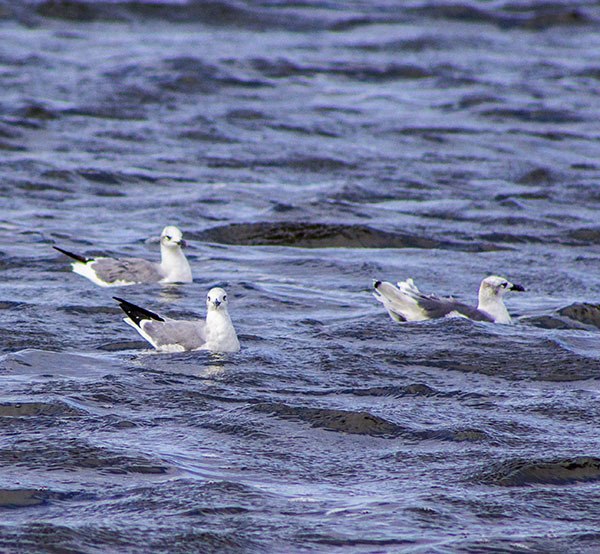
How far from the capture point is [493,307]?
12.2 metres

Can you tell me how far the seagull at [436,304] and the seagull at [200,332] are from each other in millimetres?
1872

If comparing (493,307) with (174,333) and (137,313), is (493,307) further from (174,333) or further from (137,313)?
(137,313)

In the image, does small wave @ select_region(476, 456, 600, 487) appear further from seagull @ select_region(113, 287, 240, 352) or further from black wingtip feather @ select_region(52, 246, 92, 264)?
black wingtip feather @ select_region(52, 246, 92, 264)

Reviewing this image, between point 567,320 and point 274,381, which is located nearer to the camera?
point 274,381

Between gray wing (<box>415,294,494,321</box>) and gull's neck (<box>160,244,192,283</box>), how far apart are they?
2816mm

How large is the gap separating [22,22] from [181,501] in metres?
25.0

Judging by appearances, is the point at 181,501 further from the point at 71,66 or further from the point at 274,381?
the point at 71,66

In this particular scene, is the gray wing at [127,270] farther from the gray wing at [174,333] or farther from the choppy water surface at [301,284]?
the gray wing at [174,333]

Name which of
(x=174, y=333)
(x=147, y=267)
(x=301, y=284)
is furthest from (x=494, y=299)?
(x=147, y=267)

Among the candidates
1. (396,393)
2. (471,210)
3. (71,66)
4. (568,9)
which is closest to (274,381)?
(396,393)

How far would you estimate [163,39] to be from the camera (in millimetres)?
29828

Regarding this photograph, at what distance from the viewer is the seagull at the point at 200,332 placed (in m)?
10.7

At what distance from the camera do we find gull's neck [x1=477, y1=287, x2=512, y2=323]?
39.8 feet

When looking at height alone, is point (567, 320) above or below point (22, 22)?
below
